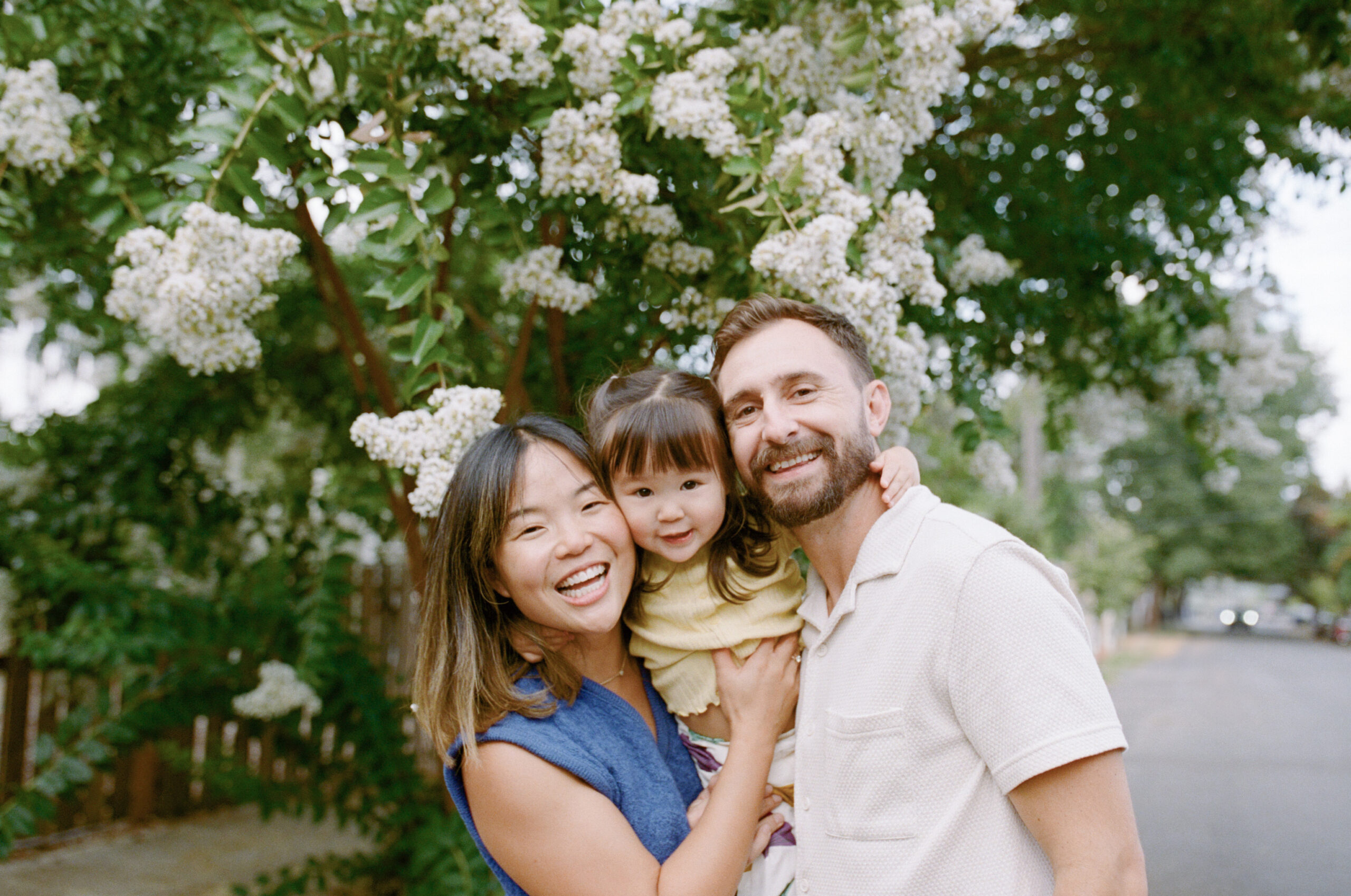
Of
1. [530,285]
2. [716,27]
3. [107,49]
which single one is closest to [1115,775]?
[530,285]

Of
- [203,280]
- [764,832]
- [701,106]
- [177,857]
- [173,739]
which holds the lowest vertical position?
[177,857]

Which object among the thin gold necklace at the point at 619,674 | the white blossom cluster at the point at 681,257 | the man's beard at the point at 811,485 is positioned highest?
the white blossom cluster at the point at 681,257

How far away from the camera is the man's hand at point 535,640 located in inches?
74.6

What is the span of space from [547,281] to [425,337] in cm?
43

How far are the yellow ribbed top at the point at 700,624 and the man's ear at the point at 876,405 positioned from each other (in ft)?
1.11

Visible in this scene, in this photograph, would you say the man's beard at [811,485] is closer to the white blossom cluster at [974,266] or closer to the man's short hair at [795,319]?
the man's short hair at [795,319]

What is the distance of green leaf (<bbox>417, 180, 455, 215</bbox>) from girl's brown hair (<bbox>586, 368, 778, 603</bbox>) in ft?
1.91

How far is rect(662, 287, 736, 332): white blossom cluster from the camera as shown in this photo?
7.99 ft

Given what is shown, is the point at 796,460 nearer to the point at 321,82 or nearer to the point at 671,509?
the point at 671,509

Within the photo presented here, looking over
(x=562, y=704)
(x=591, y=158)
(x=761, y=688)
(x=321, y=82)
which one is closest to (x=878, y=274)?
(x=591, y=158)

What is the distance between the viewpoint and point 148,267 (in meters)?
2.12

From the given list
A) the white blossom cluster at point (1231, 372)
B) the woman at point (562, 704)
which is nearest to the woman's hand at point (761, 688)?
the woman at point (562, 704)

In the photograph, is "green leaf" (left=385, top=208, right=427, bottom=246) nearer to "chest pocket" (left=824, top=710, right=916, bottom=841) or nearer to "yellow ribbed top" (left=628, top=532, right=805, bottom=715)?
"yellow ribbed top" (left=628, top=532, right=805, bottom=715)

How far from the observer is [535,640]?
1.90 meters
